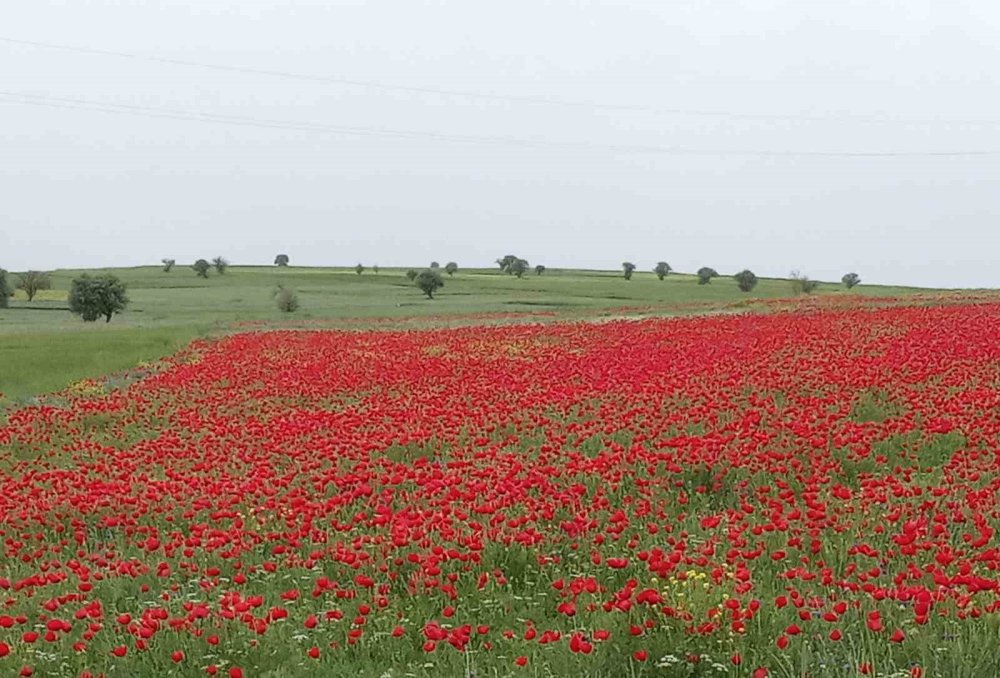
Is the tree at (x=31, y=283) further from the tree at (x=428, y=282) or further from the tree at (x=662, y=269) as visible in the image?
the tree at (x=662, y=269)

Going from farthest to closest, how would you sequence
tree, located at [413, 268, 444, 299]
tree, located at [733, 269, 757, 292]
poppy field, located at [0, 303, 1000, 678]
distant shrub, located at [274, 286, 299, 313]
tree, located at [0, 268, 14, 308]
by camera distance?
1. tree, located at [733, 269, 757, 292]
2. tree, located at [413, 268, 444, 299]
3. tree, located at [0, 268, 14, 308]
4. distant shrub, located at [274, 286, 299, 313]
5. poppy field, located at [0, 303, 1000, 678]

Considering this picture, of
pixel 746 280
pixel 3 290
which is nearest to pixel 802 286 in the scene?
pixel 746 280

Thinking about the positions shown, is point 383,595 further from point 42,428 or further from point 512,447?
point 42,428

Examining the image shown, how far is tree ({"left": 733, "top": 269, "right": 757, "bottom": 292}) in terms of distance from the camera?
107012 mm

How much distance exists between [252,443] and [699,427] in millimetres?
6114

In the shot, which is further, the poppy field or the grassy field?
the grassy field

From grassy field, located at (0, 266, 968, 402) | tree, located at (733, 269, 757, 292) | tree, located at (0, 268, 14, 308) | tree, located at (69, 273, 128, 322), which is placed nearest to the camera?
grassy field, located at (0, 266, 968, 402)

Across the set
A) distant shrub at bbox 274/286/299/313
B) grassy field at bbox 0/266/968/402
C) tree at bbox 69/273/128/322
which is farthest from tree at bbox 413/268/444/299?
tree at bbox 69/273/128/322

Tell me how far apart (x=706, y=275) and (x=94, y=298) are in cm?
8138

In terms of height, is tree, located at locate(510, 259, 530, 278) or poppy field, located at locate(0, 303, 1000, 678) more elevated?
tree, located at locate(510, 259, 530, 278)

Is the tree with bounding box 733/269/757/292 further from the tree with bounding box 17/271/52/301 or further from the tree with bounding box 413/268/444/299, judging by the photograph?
the tree with bounding box 17/271/52/301

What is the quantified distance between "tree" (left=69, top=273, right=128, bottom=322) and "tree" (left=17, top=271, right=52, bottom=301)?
24.0 meters

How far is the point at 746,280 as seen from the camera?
4274 inches

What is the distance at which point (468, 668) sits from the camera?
5.18 meters
